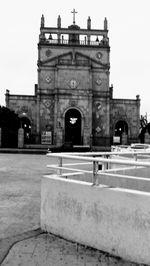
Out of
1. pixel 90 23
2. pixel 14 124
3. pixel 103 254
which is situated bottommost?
pixel 103 254

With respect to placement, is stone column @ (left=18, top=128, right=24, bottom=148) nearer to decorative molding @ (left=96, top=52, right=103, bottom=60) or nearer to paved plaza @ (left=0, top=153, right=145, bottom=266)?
decorative molding @ (left=96, top=52, right=103, bottom=60)

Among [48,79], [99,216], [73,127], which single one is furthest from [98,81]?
[99,216]

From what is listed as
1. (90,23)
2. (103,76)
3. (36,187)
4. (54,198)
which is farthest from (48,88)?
(54,198)

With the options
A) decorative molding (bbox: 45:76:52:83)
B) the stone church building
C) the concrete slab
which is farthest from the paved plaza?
decorative molding (bbox: 45:76:52:83)

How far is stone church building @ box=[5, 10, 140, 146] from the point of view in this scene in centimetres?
4231

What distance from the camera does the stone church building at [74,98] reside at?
42312 millimetres

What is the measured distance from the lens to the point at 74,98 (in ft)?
140

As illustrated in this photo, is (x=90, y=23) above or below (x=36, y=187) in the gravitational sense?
above

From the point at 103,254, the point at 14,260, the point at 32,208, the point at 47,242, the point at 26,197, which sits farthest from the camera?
the point at 26,197

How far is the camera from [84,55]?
4341cm

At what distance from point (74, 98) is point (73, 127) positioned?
179 inches

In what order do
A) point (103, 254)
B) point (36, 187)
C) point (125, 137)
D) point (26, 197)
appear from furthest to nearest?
1. point (125, 137)
2. point (36, 187)
3. point (26, 197)
4. point (103, 254)

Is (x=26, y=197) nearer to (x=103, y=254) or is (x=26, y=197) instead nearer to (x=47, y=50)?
(x=103, y=254)

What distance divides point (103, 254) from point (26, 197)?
Result: 12.9 feet
